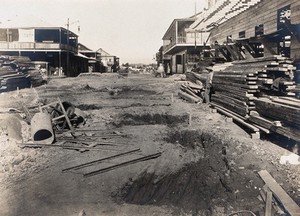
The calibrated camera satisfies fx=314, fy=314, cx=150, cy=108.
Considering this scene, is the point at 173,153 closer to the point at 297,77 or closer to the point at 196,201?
the point at 196,201

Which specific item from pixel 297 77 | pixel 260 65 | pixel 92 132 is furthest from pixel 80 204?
pixel 297 77

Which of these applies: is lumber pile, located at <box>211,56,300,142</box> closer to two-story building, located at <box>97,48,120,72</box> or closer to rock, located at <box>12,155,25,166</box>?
rock, located at <box>12,155,25,166</box>

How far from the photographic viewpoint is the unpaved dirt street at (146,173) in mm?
5391

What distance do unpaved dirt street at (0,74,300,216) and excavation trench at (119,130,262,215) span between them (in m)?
0.02

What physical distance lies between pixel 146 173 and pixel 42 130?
3915mm

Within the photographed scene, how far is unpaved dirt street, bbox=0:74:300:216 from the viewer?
17.7ft

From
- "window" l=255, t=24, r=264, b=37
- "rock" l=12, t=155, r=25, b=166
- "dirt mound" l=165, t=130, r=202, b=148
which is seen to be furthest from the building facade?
"rock" l=12, t=155, r=25, b=166

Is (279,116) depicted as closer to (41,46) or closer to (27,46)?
(41,46)

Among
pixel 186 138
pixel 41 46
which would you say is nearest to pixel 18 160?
pixel 186 138

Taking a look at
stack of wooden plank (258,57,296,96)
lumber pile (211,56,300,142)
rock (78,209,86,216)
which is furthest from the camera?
stack of wooden plank (258,57,296,96)

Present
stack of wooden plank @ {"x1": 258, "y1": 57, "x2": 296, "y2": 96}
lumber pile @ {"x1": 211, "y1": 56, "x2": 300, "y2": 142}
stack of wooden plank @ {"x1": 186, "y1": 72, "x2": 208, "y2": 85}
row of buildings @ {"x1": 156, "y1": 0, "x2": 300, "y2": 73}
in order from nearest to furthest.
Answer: lumber pile @ {"x1": 211, "y1": 56, "x2": 300, "y2": 142} → stack of wooden plank @ {"x1": 258, "y1": 57, "x2": 296, "y2": 96} → row of buildings @ {"x1": 156, "y1": 0, "x2": 300, "y2": 73} → stack of wooden plank @ {"x1": 186, "y1": 72, "x2": 208, "y2": 85}

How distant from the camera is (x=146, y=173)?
6.75m

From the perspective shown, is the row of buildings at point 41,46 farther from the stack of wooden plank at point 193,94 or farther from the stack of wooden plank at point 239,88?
the stack of wooden plank at point 239,88

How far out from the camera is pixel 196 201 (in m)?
5.56
